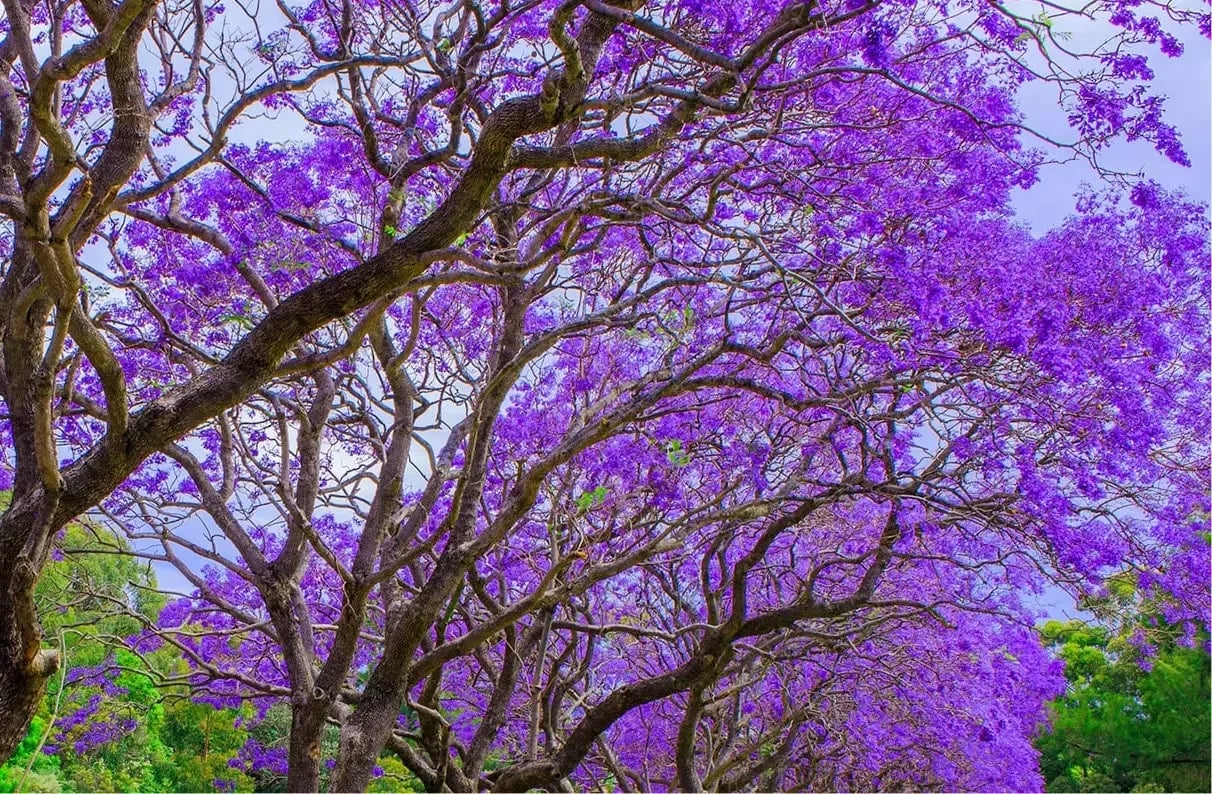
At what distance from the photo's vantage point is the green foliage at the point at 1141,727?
13438mm

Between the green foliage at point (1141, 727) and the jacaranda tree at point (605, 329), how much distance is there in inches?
251

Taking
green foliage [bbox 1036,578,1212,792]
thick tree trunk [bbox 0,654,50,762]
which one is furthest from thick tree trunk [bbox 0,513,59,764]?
green foliage [bbox 1036,578,1212,792]

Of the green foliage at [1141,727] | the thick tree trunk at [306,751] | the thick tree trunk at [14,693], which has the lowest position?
the thick tree trunk at [14,693]

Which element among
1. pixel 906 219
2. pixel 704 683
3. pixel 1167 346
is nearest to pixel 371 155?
pixel 906 219

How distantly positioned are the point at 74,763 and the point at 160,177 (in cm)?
1166

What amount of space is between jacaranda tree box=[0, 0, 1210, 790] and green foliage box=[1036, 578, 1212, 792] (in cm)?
638

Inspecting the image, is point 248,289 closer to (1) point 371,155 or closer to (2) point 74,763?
(1) point 371,155

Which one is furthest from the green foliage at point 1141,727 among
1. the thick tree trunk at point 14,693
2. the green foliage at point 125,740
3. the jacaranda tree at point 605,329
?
the green foliage at point 125,740

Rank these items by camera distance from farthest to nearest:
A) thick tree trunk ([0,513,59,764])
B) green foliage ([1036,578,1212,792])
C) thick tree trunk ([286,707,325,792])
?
green foliage ([1036,578,1212,792]), thick tree trunk ([286,707,325,792]), thick tree trunk ([0,513,59,764])

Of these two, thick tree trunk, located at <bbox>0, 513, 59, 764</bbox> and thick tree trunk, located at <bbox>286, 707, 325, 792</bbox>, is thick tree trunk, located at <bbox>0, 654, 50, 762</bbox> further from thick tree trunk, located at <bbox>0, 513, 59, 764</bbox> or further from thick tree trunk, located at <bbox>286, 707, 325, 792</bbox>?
thick tree trunk, located at <bbox>286, 707, 325, 792</bbox>

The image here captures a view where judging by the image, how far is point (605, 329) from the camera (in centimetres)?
707

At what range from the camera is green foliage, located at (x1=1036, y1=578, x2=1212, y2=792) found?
13.4m

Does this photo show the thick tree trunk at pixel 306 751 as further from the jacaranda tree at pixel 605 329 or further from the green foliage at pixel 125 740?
the green foliage at pixel 125 740

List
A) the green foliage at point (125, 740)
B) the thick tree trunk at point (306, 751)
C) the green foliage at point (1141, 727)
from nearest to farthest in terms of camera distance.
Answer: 1. the thick tree trunk at point (306, 751)
2. the green foliage at point (125, 740)
3. the green foliage at point (1141, 727)
